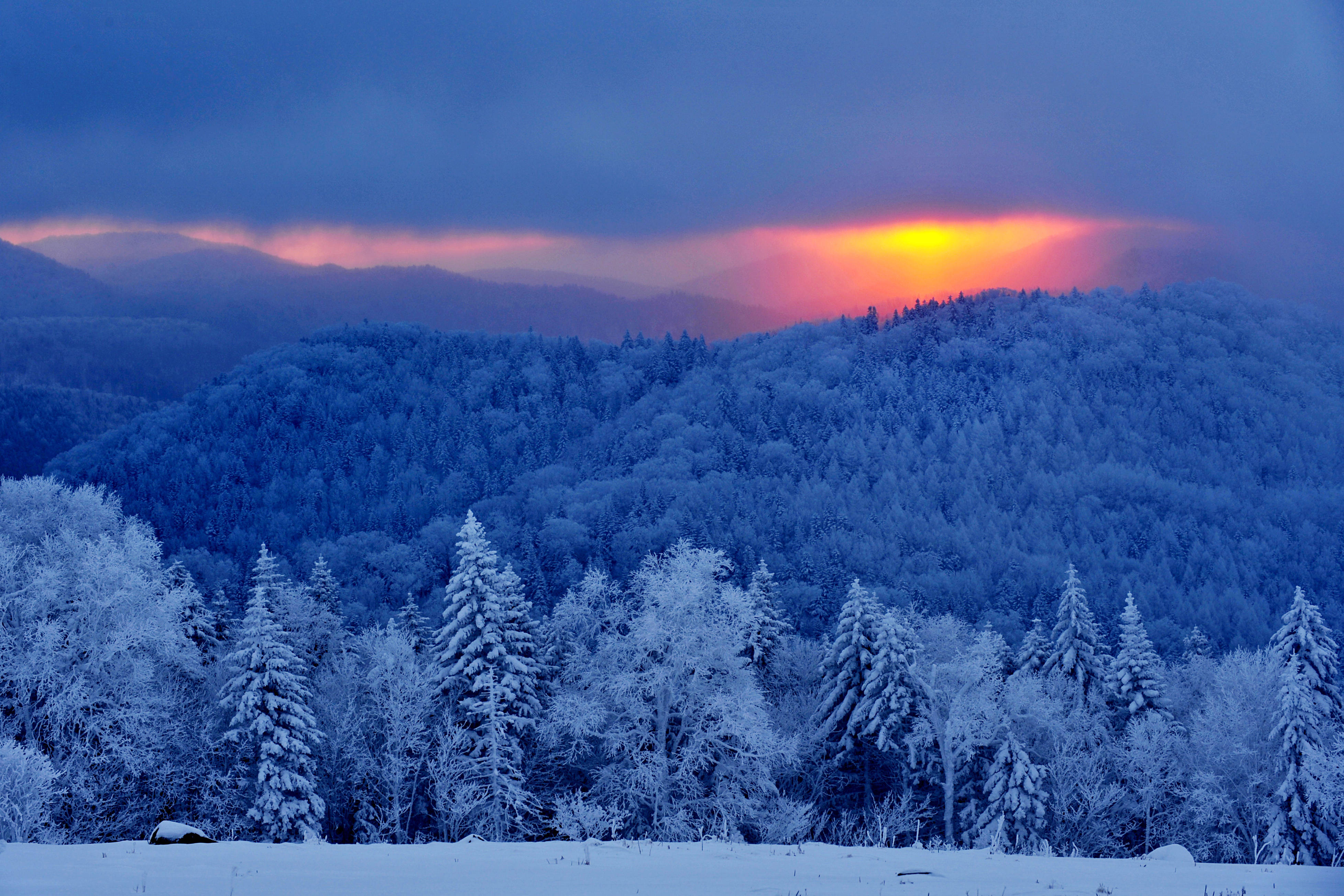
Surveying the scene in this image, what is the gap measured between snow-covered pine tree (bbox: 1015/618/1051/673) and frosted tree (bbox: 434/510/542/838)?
1004 inches

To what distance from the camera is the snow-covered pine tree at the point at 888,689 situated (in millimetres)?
39719

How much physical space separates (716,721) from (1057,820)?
14033 millimetres

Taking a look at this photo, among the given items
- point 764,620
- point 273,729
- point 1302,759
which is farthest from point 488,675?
point 1302,759

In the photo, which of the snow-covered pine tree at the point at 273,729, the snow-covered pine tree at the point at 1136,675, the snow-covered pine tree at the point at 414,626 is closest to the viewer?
the snow-covered pine tree at the point at 273,729

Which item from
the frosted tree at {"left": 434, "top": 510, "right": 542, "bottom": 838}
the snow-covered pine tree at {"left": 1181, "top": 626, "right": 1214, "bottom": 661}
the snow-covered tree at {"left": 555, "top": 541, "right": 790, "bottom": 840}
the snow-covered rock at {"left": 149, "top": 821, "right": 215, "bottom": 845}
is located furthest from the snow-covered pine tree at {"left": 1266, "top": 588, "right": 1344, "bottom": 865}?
the snow-covered rock at {"left": 149, "top": 821, "right": 215, "bottom": 845}

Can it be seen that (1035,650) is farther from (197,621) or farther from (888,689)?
(197,621)

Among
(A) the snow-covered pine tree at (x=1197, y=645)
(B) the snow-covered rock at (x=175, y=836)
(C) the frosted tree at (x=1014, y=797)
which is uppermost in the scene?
(B) the snow-covered rock at (x=175, y=836)

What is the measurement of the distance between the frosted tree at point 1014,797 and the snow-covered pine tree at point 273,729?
21342 mm

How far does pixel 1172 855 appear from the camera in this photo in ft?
54.9

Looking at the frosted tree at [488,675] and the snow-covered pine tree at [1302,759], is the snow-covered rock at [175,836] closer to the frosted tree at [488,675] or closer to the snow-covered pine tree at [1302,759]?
the frosted tree at [488,675]

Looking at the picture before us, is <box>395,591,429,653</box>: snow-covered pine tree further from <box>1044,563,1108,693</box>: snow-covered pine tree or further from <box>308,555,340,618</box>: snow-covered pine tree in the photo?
<box>1044,563,1108,693</box>: snow-covered pine tree

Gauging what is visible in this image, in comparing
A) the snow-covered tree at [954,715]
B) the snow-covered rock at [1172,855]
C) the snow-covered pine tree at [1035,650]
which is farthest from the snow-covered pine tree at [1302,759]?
the snow-covered rock at [1172,855]

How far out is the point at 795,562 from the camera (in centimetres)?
16650

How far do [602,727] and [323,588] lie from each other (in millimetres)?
26567
